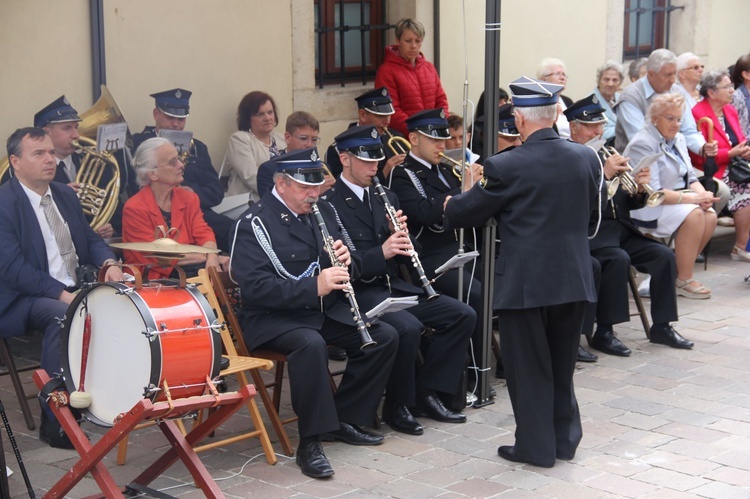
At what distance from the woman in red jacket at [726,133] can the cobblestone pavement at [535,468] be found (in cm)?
335

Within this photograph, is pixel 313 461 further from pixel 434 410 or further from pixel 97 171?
pixel 97 171

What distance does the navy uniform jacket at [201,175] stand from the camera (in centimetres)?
783

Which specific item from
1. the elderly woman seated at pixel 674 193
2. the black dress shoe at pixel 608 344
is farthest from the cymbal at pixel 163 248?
the elderly woman seated at pixel 674 193

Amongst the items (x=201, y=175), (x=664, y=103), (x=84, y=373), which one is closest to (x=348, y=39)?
(x=201, y=175)

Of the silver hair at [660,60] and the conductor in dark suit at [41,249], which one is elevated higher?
the silver hair at [660,60]

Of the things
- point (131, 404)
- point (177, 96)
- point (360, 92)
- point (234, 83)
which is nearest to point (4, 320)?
point (131, 404)

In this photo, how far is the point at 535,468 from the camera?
572cm

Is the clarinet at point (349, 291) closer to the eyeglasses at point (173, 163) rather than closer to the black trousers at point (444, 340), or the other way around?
the black trousers at point (444, 340)

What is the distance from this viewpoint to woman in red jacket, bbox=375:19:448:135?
8.98 metres

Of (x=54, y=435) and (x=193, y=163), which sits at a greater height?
(x=193, y=163)

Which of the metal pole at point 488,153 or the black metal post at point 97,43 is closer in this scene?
the metal pole at point 488,153

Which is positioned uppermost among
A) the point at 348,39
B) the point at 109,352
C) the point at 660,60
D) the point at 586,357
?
the point at 348,39

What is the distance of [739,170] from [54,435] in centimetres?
666

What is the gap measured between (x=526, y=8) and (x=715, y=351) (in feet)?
14.0
